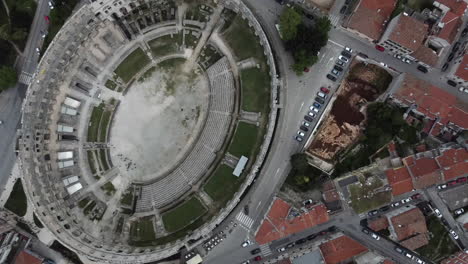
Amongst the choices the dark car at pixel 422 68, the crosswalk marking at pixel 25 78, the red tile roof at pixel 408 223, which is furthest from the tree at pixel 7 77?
the dark car at pixel 422 68

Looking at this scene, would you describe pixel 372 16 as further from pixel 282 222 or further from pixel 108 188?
pixel 108 188

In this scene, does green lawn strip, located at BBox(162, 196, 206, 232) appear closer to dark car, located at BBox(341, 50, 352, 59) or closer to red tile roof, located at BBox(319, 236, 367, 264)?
red tile roof, located at BBox(319, 236, 367, 264)

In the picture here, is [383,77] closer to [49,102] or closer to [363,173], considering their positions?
[363,173]

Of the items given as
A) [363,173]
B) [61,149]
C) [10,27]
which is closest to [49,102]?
[61,149]

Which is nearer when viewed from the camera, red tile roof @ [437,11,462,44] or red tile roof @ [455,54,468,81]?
red tile roof @ [455,54,468,81]

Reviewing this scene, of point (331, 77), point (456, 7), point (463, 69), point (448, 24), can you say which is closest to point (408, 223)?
point (463, 69)

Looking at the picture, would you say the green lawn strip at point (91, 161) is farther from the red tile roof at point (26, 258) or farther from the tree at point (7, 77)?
the tree at point (7, 77)

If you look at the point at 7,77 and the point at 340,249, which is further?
the point at 7,77

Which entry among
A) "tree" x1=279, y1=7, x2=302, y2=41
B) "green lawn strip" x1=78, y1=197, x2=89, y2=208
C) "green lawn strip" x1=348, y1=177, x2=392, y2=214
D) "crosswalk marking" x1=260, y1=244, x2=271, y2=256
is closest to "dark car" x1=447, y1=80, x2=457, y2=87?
"green lawn strip" x1=348, y1=177, x2=392, y2=214
